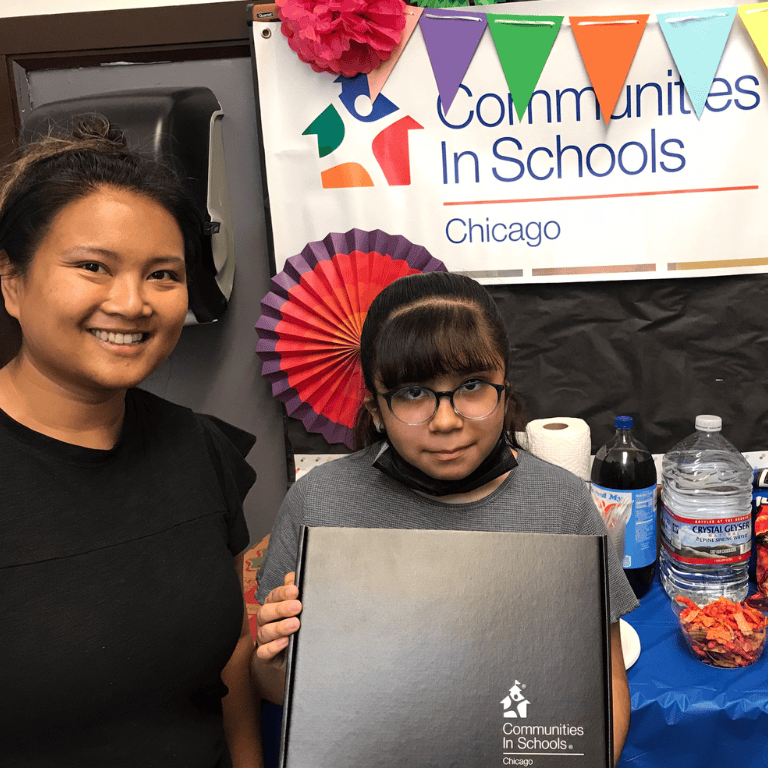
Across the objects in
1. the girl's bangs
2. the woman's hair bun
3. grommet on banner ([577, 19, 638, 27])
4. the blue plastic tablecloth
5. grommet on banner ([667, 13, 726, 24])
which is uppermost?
grommet on banner ([577, 19, 638, 27])

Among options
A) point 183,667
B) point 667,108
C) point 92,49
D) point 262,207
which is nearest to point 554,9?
point 667,108

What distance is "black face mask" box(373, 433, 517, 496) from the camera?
86cm

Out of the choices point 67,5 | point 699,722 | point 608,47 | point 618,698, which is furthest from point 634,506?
point 67,5

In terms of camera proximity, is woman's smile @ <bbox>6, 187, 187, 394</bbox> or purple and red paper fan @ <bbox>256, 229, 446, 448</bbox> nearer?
woman's smile @ <bbox>6, 187, 187, 394</bbox>

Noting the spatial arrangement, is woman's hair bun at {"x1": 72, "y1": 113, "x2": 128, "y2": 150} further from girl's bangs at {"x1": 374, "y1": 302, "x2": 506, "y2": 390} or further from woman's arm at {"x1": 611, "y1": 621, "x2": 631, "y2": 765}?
woman's arm at {"x1": 611, "y1": 621, "x2": 631, "y2": 765}

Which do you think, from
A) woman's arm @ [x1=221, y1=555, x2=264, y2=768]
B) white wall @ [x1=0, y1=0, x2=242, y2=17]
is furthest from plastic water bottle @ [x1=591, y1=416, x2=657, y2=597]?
white wall @ [x1=0, y1=0, x2=242, y2=17]

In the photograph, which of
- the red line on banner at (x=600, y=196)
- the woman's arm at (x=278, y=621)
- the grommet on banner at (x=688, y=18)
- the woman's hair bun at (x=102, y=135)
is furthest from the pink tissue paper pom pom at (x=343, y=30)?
the woman's arm at (x=278, y=621)

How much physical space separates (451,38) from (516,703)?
1.33 metres

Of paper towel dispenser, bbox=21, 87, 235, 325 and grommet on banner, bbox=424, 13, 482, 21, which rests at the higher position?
grommet on banner, bbox=424, 13, 482, 21

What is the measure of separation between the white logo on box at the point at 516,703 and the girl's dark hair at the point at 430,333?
346mm

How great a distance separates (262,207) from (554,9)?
786 millimetres

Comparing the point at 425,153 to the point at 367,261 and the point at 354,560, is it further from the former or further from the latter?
the point at 354,560

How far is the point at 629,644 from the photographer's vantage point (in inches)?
47.2

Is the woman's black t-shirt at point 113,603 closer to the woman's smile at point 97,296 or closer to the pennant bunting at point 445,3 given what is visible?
the woman's smile at point 97,296
